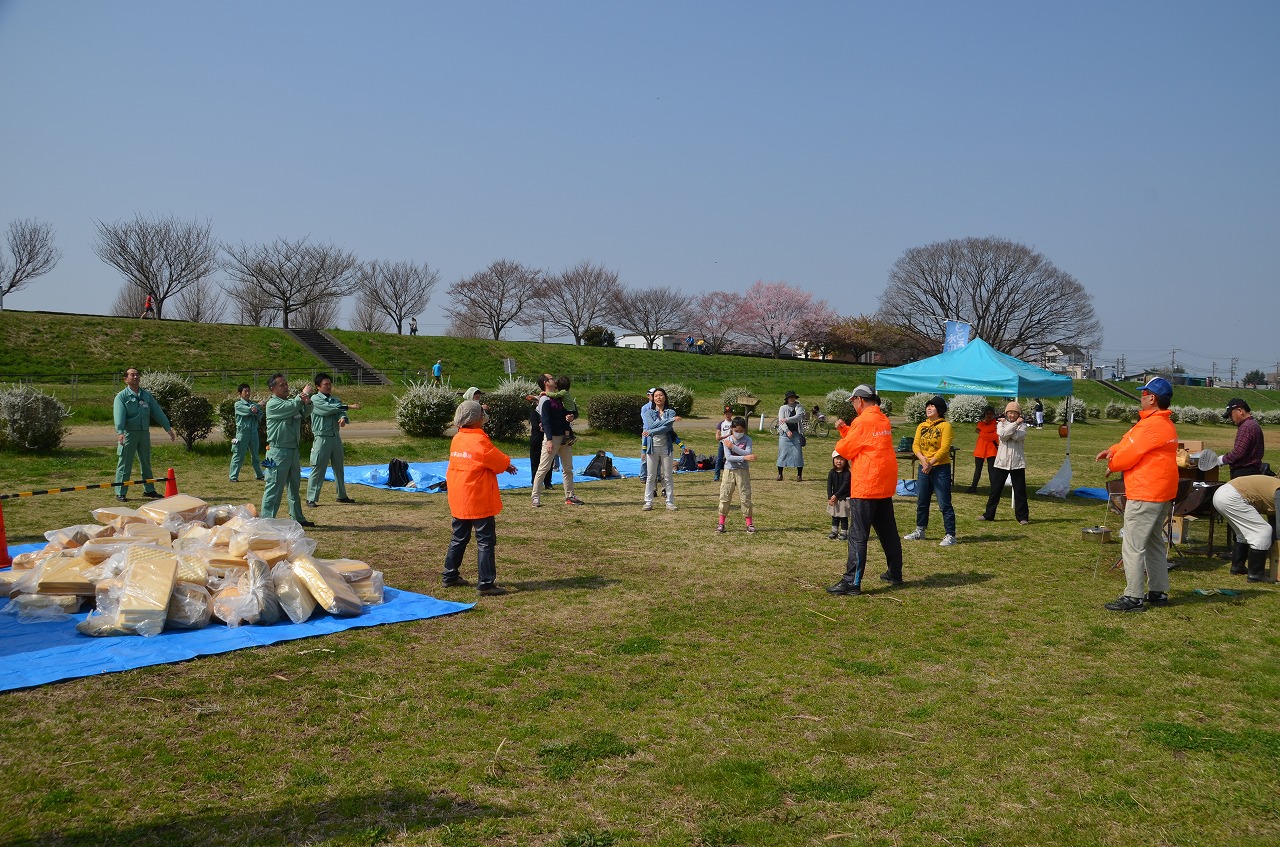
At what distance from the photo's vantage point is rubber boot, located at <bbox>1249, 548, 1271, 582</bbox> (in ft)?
29.5

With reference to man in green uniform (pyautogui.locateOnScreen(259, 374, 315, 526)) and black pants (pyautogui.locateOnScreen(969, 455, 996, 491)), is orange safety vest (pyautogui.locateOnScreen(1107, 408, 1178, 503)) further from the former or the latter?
man in green uniform (pyautogui.locateOnScreen(259, 374, 315, 526))

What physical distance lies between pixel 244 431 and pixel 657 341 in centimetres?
6941

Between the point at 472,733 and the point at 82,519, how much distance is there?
9053 millimetres

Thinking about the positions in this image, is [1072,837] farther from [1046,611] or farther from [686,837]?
[1046,611]

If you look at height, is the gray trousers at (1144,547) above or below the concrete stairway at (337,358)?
below

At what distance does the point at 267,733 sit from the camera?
4812 mm

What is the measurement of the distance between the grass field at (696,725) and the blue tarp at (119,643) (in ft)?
0.65

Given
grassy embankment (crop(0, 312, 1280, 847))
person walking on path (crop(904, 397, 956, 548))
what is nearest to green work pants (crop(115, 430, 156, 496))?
grassy embankment (crop(0, 312, 1280, 847))

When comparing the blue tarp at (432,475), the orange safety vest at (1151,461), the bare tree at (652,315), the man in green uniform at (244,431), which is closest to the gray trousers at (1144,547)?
the orange safety vest at (1151,461)

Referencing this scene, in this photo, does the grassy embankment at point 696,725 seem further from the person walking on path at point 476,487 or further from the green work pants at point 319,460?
the green work pants at point 319,460

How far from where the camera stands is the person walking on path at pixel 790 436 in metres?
17.0

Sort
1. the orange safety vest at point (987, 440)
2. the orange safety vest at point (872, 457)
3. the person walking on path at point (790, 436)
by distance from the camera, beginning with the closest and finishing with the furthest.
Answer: the orange safety vest at point (872, 457) < the orange safety vest at point (987, 440) < the person walking on path at point (790, 436)

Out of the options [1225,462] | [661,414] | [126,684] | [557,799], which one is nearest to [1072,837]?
[557,799]

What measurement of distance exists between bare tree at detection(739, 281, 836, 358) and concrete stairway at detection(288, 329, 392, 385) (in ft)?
135
